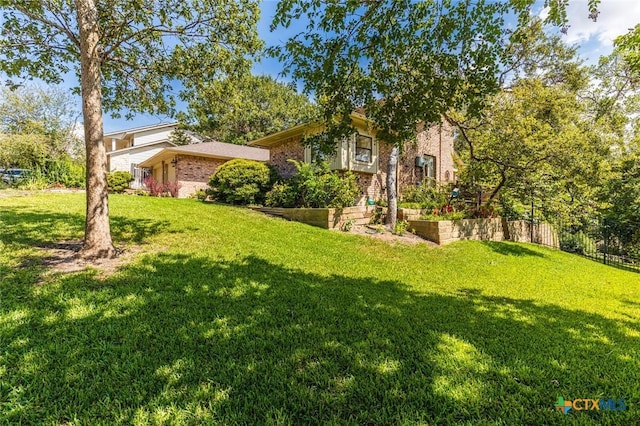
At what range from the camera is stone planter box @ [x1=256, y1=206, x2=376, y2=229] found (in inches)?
381

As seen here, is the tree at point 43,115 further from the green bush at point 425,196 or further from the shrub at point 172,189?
the green bush at point 425,196

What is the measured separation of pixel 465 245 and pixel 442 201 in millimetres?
4339

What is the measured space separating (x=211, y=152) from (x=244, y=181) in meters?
7.28

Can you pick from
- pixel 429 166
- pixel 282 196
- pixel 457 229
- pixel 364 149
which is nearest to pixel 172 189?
pixel 282 196

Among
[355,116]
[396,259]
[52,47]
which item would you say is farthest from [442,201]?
[52,47]

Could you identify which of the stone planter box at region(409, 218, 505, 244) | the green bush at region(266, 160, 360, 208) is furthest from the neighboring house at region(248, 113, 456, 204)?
the stone planter box at region(409, 218, 505, 244)

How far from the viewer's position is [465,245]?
9328mm

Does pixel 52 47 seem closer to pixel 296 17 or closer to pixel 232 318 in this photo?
pixel 296 17

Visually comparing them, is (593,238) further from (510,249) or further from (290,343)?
(290,343)

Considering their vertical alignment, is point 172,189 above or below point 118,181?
below

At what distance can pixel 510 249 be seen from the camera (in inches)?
384

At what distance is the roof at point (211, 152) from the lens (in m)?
17.5

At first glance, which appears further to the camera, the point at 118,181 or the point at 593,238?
the point at 118,181

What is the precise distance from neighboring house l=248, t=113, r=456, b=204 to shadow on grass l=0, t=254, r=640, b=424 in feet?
29.1
